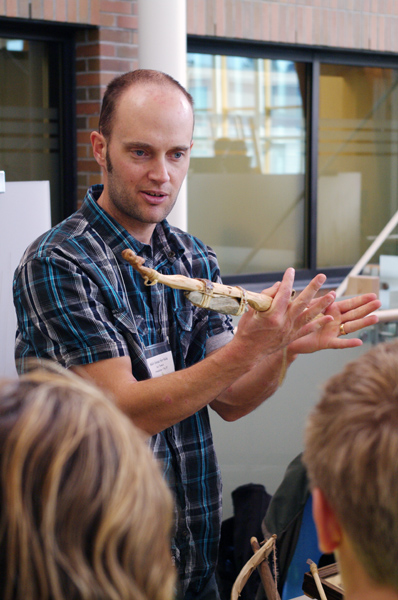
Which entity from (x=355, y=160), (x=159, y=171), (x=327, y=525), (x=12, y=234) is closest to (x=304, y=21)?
(x=355, y=160)

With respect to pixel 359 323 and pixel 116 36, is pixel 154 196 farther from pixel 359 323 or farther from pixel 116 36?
pixel 116 36

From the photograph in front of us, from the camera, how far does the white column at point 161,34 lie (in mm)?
4109

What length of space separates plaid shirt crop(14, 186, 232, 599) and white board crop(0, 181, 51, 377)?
428mm

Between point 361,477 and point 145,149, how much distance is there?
1.13m

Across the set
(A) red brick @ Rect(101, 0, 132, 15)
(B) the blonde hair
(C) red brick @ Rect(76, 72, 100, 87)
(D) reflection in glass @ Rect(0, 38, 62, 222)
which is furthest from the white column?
(B) the blonde hair

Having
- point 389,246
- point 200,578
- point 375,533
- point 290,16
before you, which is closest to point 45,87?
point 290,16

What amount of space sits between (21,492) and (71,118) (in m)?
4.31

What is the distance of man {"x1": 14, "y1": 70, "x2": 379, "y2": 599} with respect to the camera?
5.45ft

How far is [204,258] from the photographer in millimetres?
1992

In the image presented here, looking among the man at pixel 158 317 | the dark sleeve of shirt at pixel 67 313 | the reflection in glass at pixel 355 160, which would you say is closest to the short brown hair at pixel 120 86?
the man at pixel 158 317

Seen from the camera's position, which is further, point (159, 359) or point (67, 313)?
point (159, 359)

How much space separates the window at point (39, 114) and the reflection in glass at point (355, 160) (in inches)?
89.1

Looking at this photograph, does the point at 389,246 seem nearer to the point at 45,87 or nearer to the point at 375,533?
the point at 45,87

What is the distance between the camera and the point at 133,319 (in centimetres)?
175
